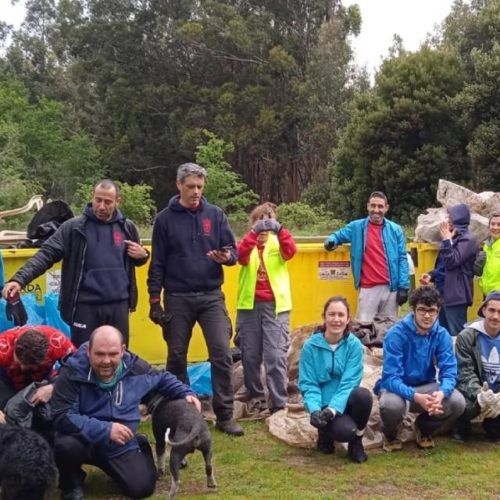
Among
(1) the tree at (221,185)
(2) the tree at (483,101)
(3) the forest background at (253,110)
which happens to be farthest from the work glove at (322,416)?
(1) the tree at (221,185)

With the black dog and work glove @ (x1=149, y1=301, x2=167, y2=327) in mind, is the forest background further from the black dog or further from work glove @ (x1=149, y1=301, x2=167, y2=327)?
the black dog

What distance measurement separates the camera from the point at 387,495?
12.9 feet

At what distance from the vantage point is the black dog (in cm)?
341

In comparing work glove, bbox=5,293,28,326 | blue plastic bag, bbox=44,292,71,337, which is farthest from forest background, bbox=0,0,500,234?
work glove, bbox=5,293,28,326

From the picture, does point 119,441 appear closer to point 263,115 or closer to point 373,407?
point 373,407

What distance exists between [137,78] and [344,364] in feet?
108

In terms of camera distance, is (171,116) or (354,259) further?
(171,116)

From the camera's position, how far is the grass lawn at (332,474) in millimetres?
3971

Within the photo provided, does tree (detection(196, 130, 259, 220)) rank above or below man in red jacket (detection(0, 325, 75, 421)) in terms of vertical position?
above

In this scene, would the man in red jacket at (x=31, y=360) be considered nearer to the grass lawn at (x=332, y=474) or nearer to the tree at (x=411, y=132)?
the grass lawn at (x=332, y=474)

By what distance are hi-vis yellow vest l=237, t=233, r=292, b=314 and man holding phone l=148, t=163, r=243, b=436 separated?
0.41m

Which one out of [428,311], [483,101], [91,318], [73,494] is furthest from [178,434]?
[483,101]

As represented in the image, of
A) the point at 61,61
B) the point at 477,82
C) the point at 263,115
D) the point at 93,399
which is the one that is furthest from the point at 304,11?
the point at 93,399

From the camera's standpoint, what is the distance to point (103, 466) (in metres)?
3.92
